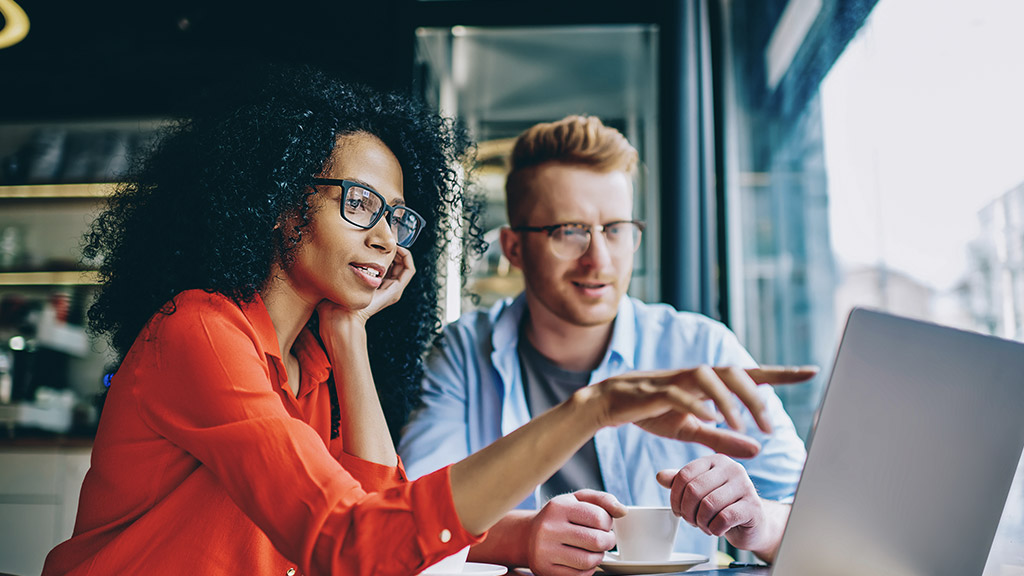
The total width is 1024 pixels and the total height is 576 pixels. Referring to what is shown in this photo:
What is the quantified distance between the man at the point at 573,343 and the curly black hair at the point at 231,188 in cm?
38

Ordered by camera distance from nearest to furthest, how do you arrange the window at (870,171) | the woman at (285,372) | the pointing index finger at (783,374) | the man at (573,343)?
1. the pointing index finger at (783,374)
2. the woman at (285,372)
3. the window at (870,171)
4. the man at (573,343)

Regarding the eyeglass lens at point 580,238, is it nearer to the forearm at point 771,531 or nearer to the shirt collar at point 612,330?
the shirt collar at point 612,330

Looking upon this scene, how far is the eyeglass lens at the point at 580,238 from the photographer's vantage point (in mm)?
1670

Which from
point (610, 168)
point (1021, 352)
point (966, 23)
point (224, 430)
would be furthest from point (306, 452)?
point (966, 23)

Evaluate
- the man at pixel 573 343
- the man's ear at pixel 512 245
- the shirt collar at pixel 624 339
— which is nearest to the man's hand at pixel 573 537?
the man at pixel 573 343

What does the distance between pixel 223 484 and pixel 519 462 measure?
38 centimetres

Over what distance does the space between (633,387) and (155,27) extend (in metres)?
3.11

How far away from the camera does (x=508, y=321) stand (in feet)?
5.77

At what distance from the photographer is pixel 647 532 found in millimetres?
1024

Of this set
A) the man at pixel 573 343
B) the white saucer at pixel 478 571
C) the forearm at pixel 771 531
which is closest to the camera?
the white saucer at pixel 478 571

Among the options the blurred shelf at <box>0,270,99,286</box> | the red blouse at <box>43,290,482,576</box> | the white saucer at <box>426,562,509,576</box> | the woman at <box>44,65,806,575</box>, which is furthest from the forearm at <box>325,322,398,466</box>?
the blurred shelf at <box>0,270,99,286</box>

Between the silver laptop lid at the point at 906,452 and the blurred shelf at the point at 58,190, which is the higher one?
the blurred shelf at the point at 58,190

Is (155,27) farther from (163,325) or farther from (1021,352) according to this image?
(1021,352)

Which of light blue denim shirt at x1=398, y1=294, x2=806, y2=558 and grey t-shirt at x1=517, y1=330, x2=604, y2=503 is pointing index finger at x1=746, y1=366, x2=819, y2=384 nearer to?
light blue denim shirt at x1=398, y1=294, x2=806, y2=558
